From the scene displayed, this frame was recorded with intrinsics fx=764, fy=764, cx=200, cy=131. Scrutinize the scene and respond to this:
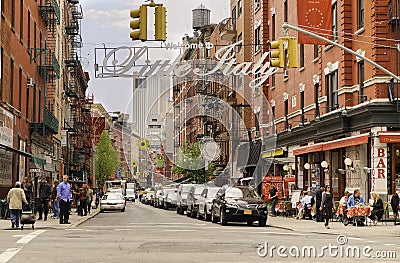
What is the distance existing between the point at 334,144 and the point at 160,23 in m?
18.6

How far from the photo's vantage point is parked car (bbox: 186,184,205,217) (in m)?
41.0

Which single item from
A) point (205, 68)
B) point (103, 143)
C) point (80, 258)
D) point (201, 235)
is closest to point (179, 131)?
point (103, 143)

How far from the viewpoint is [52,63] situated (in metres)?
49.1

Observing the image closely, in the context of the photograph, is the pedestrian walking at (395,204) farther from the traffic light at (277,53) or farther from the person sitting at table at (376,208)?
the traffic light at (277,53)

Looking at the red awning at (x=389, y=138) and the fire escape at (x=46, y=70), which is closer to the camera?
the red awning at (x=389, y=138)

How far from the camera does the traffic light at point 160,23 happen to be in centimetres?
2161

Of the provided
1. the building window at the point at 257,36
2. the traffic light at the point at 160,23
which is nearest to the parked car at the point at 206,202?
the traffic light at the point at 160,23

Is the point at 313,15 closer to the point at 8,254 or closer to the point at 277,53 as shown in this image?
the point at 277,53

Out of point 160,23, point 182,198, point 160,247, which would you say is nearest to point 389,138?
point 160,23

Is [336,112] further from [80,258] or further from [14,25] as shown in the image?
[80,258]

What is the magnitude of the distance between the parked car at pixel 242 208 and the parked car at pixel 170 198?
2515 centimetres

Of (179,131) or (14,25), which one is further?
(179,131)

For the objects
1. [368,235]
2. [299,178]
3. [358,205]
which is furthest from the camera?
[299,178]

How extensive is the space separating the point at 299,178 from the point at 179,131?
62.0 metres
